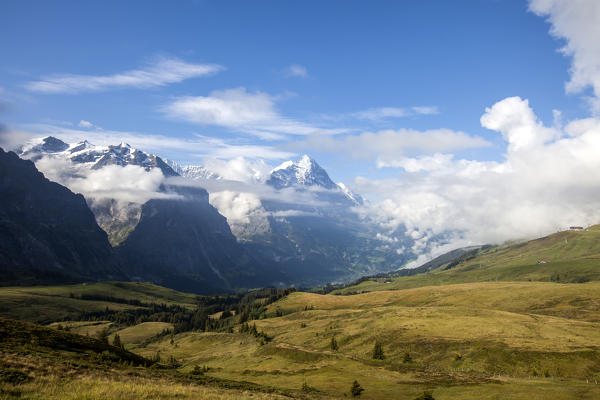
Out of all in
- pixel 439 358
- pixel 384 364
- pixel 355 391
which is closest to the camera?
pixel 355 391

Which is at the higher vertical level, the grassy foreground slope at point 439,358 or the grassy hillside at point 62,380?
the grassy hillside at point 62,380

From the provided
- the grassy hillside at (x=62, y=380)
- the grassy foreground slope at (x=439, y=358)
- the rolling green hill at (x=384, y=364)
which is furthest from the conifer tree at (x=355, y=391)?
the grassy hillside at (x=62, y=380)

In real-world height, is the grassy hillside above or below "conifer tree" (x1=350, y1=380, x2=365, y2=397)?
above

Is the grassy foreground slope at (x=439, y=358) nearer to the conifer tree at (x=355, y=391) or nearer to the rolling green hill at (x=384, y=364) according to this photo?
the rolling green hill at (x=384, y=364)

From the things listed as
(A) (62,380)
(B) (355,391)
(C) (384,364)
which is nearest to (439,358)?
(C) (384,364)

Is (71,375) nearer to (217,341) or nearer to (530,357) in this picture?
(530,357)

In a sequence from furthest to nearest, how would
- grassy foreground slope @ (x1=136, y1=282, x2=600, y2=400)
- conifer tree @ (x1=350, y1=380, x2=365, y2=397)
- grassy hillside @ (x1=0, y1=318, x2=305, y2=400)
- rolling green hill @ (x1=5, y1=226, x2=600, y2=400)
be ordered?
1. grassy foreground slope @ (x1=136, y1=282, x2=600, y2=400)
2. conifer tree @ (x1=350, y1=380, x2=365, y2=397)
3. rolling green hill @ (x1=5, y1=226, x2=600, y2=400)
4. grassy hillside @ (x1=0, y1=318, x2=305, y2=400)

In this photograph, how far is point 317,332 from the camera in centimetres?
17162

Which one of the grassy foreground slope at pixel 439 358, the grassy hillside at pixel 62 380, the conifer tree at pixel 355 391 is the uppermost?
the grassy hillside at pixel 62 380

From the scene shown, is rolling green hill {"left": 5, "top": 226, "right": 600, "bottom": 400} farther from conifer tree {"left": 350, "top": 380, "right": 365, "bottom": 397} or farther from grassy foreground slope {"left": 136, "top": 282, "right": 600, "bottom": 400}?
conifer tree {"left": 350, "top": 380, "right": 365, "bottom": 397}

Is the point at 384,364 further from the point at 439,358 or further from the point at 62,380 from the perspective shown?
the point at 62,380

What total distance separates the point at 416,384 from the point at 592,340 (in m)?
72.6

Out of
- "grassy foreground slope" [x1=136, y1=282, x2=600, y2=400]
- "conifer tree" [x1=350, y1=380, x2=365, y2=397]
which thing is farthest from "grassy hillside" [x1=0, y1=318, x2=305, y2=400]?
"grassy foreground slope" [x1=136, y1=282, x2=600, y2=400]

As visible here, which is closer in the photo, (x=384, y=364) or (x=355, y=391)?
(x=355, y=391)
